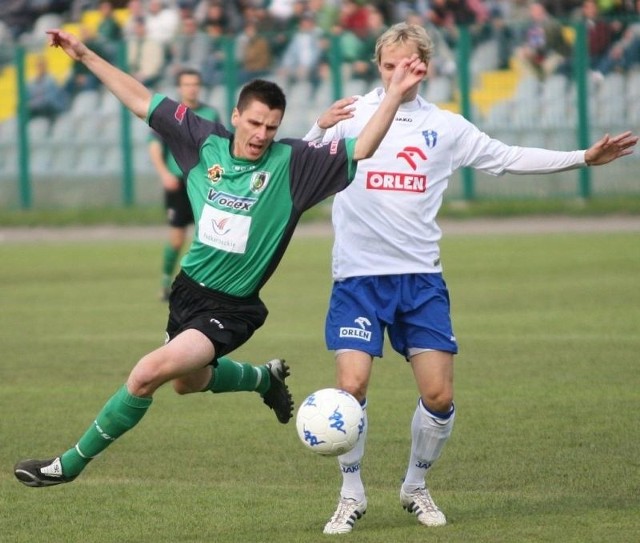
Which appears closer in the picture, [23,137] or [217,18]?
[23,137]

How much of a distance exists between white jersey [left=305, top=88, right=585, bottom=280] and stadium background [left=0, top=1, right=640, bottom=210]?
53.5ft

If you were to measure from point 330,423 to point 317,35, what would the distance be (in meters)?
18.7

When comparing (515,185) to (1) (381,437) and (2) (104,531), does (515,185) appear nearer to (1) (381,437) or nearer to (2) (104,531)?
(1) (381,437)

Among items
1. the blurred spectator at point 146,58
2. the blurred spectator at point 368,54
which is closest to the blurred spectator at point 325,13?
the blurred spectator at point 368,54

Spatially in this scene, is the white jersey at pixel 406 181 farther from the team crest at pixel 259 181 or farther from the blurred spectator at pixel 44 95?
the blurred spectator at pixel 44 95

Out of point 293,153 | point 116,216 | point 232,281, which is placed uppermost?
point 293,153

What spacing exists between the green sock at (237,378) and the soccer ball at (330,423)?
Answer: 1.34 meters

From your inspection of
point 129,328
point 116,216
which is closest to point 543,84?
point 116,216

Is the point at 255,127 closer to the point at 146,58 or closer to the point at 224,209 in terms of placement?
the point at 224,209

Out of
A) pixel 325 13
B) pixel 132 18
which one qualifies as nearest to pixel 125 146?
pixel 132 18

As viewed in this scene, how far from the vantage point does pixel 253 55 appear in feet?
79.9

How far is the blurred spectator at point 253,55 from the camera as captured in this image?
24.3 metres

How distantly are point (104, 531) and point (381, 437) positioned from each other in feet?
8.06

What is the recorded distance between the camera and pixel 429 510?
6.34m
